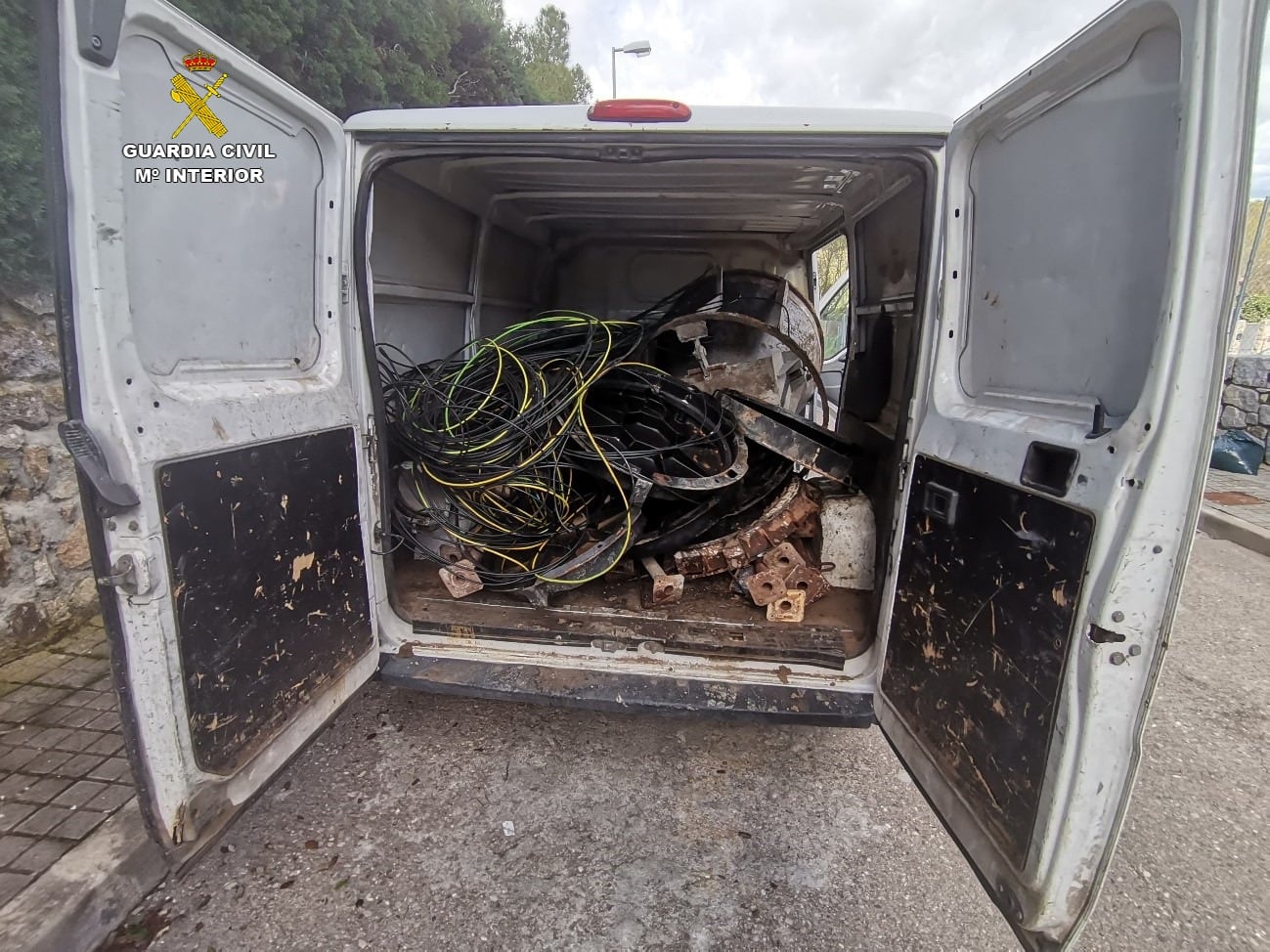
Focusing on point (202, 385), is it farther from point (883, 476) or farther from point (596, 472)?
point (883, 476)

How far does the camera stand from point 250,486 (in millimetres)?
1517

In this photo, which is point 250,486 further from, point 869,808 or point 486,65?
point 486,65

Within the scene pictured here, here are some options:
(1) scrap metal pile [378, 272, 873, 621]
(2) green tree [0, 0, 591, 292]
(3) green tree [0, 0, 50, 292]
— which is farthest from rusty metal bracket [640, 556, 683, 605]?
(3) green tree [0, 0, 50, 292]

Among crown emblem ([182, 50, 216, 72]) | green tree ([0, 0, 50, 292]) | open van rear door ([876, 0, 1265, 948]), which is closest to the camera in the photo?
open van rear door ([876, 0, 1265, 948])

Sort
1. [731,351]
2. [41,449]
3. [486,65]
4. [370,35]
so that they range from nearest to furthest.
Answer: [41,449]
[731,351]
[370,35]
[486,65]

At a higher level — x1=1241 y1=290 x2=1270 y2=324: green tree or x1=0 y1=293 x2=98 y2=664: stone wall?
x1=1241 y1=290 x2=1270 y2=324: green tree

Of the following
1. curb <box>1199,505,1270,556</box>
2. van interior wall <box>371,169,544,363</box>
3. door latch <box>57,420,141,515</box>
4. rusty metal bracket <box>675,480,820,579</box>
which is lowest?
curb <box>1199,505,1270,556</box>

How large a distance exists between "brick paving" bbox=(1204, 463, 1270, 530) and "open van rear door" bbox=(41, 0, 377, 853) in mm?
6030

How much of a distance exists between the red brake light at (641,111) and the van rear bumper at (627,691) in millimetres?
1725

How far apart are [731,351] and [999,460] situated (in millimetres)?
2223

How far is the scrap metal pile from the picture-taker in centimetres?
239

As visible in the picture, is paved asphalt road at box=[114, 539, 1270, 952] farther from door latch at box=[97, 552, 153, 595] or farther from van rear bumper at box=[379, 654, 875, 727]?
door latch at box=[97, 552, 153, 595]

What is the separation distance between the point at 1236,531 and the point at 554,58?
18527mm

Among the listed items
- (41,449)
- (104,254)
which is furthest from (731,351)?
(41,449)
